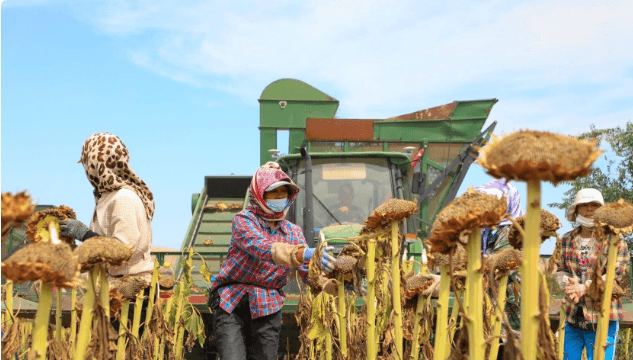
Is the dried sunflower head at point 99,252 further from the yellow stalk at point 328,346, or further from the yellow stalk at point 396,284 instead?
the yellow stalk at point 328,346

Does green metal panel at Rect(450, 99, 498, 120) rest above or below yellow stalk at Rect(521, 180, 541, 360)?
above

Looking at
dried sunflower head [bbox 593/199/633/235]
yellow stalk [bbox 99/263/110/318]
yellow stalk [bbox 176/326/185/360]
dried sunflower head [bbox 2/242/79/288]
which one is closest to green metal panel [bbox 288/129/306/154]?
yellow stalk [bbox 176/326/185/360]

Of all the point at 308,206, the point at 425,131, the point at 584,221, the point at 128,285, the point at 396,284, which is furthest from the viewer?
the point at 425,131

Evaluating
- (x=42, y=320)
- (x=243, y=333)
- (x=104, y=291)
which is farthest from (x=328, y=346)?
(x=42, y=320)

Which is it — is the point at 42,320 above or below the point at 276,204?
below

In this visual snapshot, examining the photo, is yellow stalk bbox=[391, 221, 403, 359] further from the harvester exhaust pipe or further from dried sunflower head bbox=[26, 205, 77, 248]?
the harvester exhaust pipe

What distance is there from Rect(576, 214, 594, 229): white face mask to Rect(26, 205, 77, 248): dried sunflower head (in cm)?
275

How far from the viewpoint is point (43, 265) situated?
1.59m

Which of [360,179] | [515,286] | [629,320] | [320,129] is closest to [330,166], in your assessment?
[360,179]

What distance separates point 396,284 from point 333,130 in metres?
7.60

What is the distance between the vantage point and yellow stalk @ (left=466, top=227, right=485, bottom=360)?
1767mm

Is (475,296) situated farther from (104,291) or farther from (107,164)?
(107,164)

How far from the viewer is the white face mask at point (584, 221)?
4.04 meters

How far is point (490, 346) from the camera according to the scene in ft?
9.43
